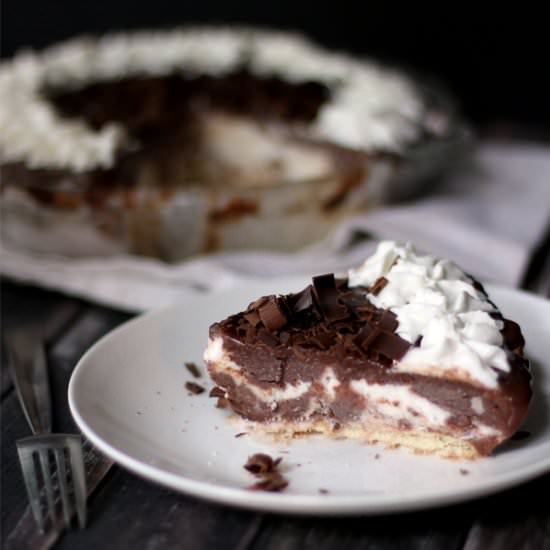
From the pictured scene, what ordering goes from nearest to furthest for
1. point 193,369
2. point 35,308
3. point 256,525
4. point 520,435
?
point 256,525 → point 520,435 → point 193,369 → point 35,308

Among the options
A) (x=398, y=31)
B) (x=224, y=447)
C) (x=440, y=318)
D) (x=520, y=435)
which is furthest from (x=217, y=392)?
(x=398, y=31)

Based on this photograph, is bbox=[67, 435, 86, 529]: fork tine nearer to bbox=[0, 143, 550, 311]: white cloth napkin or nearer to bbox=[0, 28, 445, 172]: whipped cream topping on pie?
bbox=[0, 143, 550, 311]: white cloth napkin

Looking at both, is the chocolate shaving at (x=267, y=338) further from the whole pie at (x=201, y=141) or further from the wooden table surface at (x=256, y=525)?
the whole pie at (x=201, y=141)

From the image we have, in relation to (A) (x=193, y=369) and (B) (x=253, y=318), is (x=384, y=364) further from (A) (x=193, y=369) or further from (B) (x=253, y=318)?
(A) (x=193, y=369)

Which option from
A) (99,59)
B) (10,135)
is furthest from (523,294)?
(99,59)

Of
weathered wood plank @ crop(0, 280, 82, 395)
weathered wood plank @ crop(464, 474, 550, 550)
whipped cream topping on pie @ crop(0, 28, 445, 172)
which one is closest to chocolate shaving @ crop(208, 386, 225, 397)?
weathered wood plank @ crop(464, 474, 550, 550)

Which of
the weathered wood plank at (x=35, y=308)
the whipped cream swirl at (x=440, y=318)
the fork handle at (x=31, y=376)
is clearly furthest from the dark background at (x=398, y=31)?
the whipped cream swirl at (x=440, y=318)

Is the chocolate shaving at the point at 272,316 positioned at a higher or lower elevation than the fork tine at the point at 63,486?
higher
